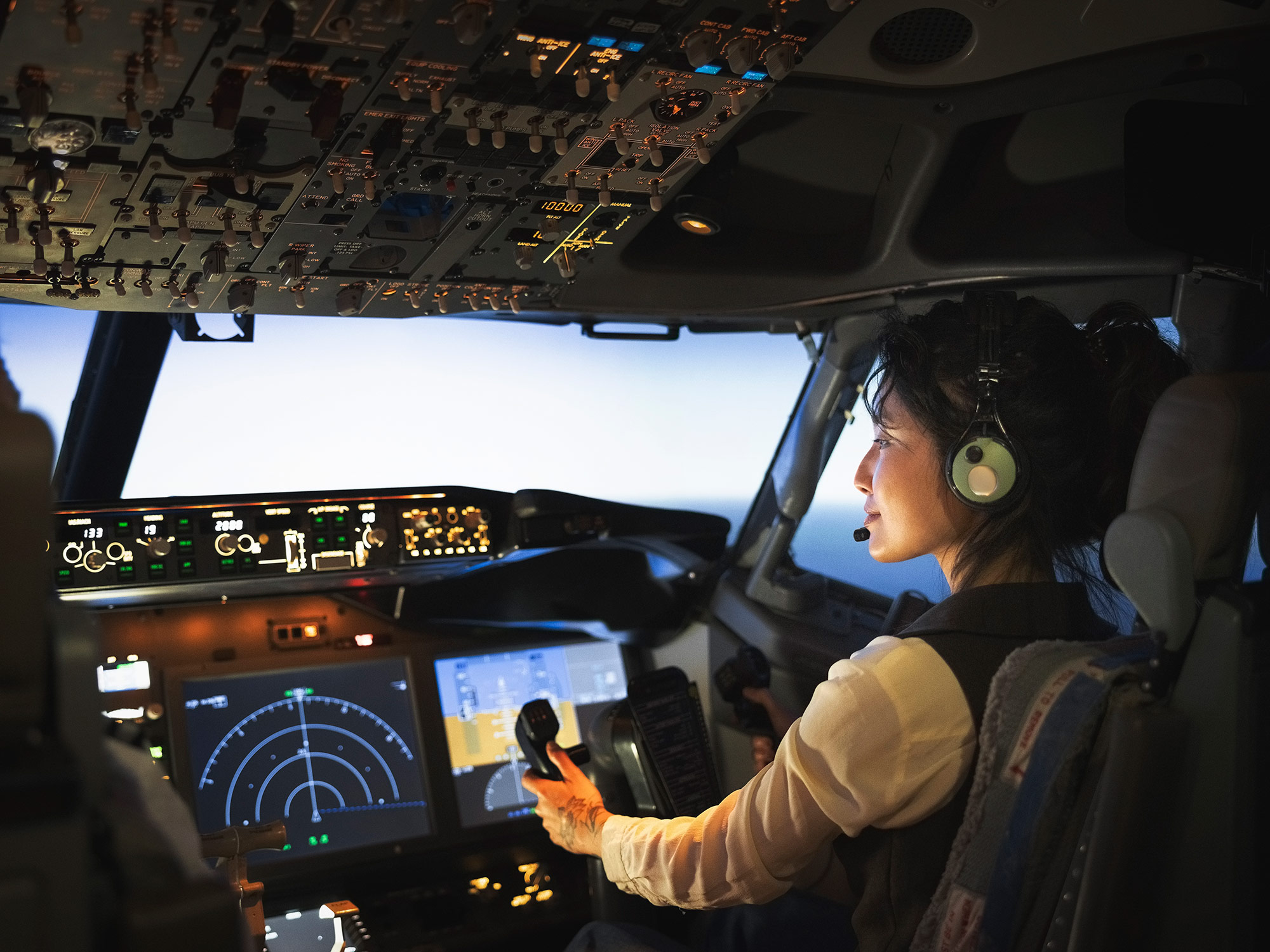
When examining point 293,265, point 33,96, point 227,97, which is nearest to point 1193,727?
point 227,97

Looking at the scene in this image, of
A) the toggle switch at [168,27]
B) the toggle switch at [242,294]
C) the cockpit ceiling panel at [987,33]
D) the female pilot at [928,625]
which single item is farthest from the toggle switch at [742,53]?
the toggle switch at [242,294]

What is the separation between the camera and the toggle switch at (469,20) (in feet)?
4.33

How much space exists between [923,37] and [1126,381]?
656 millimetres

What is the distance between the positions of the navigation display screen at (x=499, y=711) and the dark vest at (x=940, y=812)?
60.0 inches

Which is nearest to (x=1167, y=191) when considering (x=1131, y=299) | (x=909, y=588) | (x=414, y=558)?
(x=1131, y=299)

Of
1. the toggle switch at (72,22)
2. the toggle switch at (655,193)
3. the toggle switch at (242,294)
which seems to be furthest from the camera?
the toggle switch at (242,294)

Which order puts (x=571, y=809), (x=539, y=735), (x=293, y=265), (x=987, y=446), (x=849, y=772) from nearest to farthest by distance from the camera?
(x=849, y=772) → (x=987, y=446) → (x=571, y=809) → (x=293, y=265) → (x=539, y=735)

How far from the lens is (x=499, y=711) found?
296 cm

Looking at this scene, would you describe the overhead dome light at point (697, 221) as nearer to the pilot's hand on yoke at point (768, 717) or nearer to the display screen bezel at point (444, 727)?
the pilot's hand on yoke at point (768, 717)

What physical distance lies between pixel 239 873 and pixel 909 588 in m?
1.77

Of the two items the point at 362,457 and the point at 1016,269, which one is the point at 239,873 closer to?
the point at 362,457

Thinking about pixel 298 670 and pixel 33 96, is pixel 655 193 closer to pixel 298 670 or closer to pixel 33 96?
pixel 33 96

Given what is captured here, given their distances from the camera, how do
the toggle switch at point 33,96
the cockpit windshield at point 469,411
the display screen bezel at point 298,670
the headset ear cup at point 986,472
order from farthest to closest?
the cockpit windshield at point 469,411 < the display screen bezel at point 298,670 < the headset ear cup at point 986,472 < the toggle switch at point 33,96

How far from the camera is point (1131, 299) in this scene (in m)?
2.17
